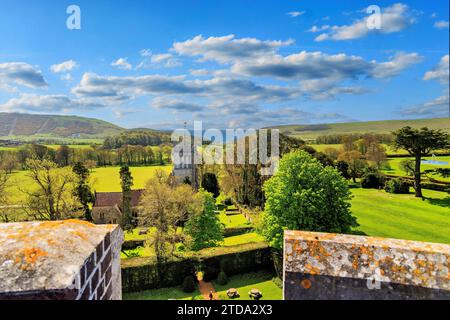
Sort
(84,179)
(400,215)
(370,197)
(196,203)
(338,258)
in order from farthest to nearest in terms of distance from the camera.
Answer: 1. (370,197)
2. (84,179)
3. (400,215)
4. (196,203)
5. (338,258)

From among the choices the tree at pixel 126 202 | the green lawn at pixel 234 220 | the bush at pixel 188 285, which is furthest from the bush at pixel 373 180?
the bush at pixel 188 285

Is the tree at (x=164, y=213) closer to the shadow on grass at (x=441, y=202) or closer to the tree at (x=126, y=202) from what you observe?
the tree at (x=126, y=202)

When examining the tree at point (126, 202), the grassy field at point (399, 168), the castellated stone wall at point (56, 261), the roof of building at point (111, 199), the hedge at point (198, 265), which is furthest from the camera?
the grassy field at point (399, 168)

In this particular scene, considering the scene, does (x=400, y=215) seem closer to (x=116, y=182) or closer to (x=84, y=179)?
(x=84, y=179)

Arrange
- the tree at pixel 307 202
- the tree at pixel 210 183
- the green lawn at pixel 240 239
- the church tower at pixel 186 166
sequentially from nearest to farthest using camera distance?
the tree at pixel 307 202, the green lawn at pixel 240 239, the tree at pixel 210 183, the church tower at pixel 186 166

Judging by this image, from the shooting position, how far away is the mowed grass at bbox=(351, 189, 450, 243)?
31703mm

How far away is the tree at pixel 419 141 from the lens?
146 ft

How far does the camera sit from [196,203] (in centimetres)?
3180

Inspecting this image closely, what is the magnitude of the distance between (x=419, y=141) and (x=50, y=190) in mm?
49436

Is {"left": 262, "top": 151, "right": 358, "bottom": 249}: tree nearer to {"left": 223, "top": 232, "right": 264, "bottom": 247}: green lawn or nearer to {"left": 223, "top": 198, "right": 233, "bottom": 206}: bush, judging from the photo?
{"left": 223, "top": 232, "right": 264, "bottom": 247}: green lawn

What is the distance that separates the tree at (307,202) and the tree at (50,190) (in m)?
21.2

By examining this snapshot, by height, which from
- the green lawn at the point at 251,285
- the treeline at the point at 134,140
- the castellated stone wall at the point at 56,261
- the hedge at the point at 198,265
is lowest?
the green lawn at the point at 251,285
